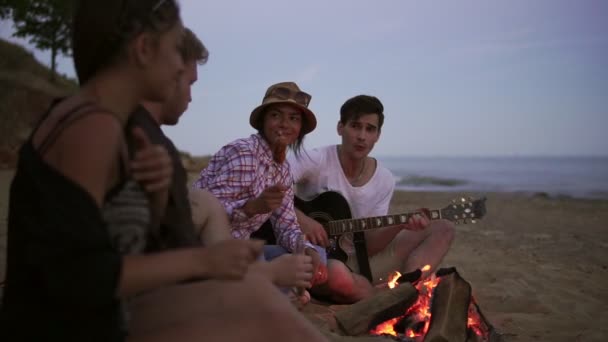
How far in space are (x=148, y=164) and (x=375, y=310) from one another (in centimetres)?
213

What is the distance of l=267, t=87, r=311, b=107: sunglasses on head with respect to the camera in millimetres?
3775

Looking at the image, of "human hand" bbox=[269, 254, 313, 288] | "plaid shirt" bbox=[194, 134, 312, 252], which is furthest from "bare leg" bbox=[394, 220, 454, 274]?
"human hand" bbox=[269, 254, 313, 288]

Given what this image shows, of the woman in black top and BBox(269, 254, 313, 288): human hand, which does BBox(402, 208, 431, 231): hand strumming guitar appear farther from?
the woman in black top

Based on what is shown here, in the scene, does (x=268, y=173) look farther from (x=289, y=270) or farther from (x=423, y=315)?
(x=289, y=270)

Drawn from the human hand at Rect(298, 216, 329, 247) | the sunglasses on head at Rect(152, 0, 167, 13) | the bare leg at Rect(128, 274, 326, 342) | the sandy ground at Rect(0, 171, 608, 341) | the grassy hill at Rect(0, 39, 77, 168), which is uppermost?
the grassy hill at Rect(0, 39, 77, 168)

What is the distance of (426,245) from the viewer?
14.1ft

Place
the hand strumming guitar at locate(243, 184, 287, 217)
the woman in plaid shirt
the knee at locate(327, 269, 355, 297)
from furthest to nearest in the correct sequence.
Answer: the knee at locate(327, 269, 355, 297) < the woman in plaid shirt < the hand strumming guitar at locate(243, 184, 287, 217)

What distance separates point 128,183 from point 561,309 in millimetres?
3574

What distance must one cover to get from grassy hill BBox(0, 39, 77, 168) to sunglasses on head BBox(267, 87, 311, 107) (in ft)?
37.6

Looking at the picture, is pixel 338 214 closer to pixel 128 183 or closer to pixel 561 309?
pixel 561 309

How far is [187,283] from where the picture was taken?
5.26 feet

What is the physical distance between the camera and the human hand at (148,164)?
4.75 ft

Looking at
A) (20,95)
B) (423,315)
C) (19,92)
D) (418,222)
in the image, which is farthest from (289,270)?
(19,92)

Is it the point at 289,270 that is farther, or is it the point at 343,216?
the point at 343,216
